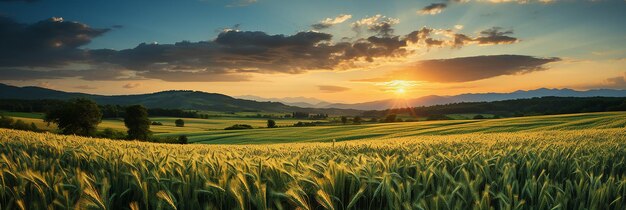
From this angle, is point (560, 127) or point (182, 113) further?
point (182, 113)

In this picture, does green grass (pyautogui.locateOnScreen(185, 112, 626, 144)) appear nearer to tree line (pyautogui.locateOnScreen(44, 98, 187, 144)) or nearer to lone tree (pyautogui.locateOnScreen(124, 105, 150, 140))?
lone tree (pyautogui.locateOnScreen(124, 105, 150, 140))

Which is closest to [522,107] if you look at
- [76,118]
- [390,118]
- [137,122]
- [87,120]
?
[390,118]

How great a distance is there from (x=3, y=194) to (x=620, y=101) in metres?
103

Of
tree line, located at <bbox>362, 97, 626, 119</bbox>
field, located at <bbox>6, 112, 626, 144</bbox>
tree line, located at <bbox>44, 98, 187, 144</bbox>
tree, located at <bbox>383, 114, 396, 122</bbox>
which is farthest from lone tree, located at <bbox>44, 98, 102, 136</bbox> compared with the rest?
tree line, located at <bbox>362, 97, 626, 119</bbox>

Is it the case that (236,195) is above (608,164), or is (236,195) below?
above

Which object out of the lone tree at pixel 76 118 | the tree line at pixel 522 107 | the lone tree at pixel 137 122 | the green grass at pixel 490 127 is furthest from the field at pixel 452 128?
the tree line at pixel 522 107

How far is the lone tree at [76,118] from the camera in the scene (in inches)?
2721

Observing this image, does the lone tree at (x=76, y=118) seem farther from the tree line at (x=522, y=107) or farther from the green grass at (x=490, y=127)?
the tree line at (x=522, y=107)

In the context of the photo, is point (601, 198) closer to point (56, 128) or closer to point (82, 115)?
point (82, 115)

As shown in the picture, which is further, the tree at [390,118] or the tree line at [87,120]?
the tree at [390,118]

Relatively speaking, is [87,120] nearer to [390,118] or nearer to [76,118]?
[76,118]

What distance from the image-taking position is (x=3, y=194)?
85.1 inches

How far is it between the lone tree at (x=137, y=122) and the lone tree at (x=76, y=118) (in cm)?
577

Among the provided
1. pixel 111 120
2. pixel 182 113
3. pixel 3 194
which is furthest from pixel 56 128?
pixel 3 194
